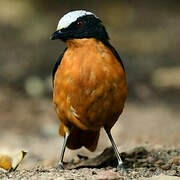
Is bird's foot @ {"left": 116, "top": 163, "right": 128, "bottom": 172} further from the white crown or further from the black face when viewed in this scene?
the white crown

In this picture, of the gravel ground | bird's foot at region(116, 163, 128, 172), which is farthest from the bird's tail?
bird's foot at region(116, 163, 128, 172)

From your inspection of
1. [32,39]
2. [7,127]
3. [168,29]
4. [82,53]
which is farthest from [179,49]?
[82,53]

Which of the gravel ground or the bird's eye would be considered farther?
the bird's eye

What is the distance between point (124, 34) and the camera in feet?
48.4

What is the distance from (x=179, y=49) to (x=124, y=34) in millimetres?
1495

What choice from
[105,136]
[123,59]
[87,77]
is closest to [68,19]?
[87,77]

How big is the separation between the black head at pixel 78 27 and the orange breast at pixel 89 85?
0.06 meters

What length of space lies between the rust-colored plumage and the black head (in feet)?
0.20

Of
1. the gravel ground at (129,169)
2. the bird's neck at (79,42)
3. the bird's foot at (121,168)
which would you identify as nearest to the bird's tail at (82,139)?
the gravel ground at (129,169)

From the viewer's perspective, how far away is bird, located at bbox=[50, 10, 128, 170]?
600cm

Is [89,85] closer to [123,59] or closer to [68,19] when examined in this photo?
[68,19]

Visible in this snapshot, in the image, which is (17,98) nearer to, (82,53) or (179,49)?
(179,49)

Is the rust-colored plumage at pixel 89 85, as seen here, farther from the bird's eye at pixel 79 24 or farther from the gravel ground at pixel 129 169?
the gravel ground at pixel 129 169

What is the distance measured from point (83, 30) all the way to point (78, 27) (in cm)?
6
